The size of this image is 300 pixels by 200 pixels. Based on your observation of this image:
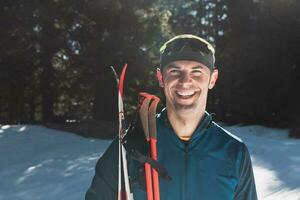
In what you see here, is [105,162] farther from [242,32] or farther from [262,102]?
[242,32]

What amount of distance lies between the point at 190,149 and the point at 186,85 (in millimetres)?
232

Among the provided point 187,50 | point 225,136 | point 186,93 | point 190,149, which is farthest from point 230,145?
point 187,50

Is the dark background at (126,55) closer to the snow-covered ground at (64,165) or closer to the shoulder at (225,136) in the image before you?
the snow-covered ground at (64,165)

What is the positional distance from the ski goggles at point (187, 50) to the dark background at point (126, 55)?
12159 mm

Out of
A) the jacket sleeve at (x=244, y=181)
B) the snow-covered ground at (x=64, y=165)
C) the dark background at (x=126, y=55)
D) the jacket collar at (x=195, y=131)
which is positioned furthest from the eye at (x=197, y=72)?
the dark background at (x=126, y=55)

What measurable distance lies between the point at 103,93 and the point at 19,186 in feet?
32.9

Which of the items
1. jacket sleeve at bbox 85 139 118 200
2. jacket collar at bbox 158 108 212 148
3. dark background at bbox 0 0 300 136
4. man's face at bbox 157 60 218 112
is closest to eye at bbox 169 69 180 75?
man's face at bbox 157 60 218 112

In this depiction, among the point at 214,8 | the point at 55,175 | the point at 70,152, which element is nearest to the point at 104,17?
the point at 70,152

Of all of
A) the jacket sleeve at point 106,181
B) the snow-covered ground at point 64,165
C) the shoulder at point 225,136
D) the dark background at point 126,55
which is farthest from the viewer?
the dark background at point 126,55

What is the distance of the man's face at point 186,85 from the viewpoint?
1.83 m

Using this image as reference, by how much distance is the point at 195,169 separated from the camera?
1.83 metres

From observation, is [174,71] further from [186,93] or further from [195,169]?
[195,169]

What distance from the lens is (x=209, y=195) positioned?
1817 mm

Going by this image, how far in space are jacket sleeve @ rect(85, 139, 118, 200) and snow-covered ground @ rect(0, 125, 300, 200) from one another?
440cm
